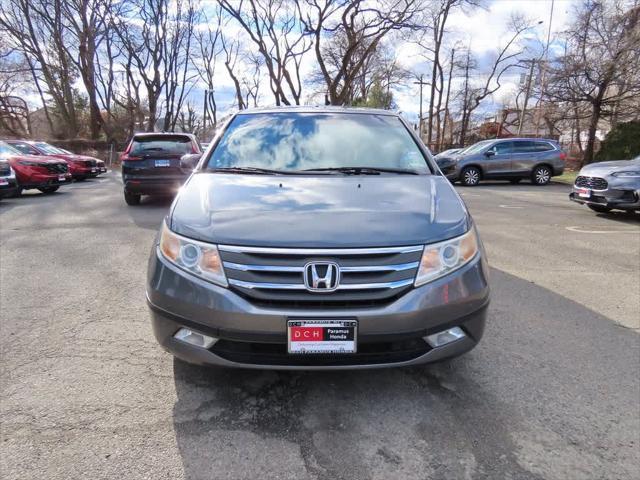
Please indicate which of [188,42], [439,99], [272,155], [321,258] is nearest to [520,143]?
[272,155]

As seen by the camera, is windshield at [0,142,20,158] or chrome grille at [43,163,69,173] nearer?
windshield at [0,142,20,158]

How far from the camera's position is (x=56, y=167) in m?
11.7

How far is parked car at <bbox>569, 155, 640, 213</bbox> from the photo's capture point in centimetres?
745

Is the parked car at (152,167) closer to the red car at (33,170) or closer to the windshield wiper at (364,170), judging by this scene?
the red car at (33,170)

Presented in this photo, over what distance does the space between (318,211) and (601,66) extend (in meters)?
20.5

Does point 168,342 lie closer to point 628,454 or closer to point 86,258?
point 628,454

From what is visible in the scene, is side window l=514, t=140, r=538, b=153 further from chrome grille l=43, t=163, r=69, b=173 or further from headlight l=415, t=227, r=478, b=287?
headlight l=415, t=227, r=478, b=287

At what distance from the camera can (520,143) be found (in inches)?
604

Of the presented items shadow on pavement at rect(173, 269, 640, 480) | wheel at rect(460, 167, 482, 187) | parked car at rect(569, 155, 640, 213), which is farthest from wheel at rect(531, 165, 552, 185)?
shadow on pavement at rect(173, 269, 640, 480)

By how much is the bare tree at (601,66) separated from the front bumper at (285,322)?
64.8 ft

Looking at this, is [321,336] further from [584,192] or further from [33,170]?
[33,170]

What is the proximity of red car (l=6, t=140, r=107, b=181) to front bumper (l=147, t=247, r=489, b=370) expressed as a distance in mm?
13893

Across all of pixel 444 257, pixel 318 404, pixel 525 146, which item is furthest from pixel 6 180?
pixel 525 146

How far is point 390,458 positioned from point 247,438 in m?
0.66
